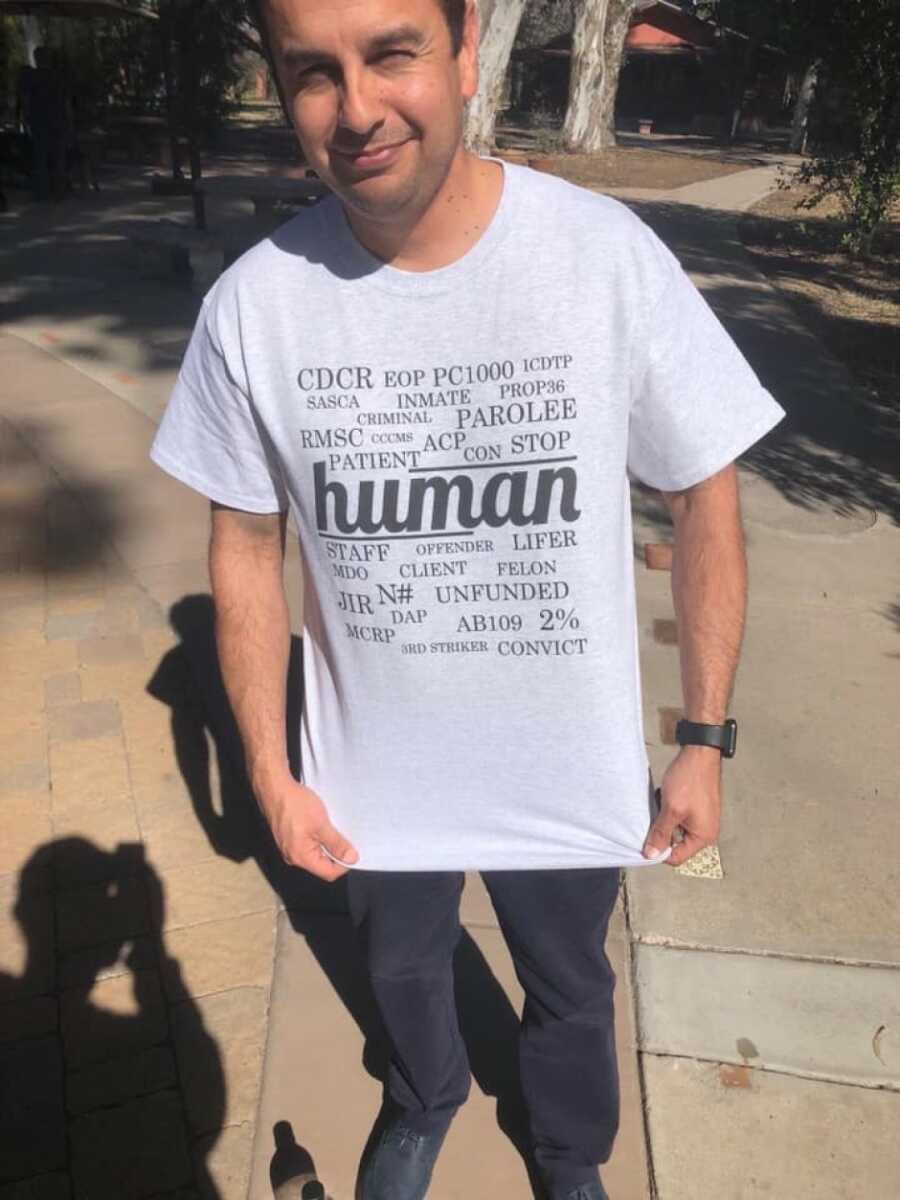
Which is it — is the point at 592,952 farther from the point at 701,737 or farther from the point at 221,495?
the point at 221,495

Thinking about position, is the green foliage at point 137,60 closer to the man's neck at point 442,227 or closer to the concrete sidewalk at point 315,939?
the concrete sidewalk at point 315,939

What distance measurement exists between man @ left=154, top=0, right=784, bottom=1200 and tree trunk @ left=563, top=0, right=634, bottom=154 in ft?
89.7

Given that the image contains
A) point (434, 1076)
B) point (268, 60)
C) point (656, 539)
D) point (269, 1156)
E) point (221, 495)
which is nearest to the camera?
point (268, 60)

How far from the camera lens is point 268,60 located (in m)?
1.38

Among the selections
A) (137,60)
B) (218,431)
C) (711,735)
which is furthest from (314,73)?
(137,60)

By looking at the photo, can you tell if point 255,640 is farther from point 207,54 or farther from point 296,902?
point 207,54

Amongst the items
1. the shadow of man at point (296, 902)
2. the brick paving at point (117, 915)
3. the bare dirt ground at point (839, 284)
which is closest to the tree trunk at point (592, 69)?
the bare dirt ground at point (839, 284)

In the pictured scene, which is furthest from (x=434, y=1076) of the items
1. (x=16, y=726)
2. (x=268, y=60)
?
(x=16, y=726)

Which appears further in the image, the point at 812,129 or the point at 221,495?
the point at 812,129

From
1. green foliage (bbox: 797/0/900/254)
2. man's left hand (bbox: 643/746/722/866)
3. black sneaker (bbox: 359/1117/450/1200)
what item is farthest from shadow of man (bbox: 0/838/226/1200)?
green foliage (bbox: 797/0/900/254)

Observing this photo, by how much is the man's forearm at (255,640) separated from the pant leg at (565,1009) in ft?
1.32

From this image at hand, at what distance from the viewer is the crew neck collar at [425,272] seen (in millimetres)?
1369

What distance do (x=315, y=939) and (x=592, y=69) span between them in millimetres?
27692

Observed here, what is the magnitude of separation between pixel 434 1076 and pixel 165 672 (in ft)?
6.84
